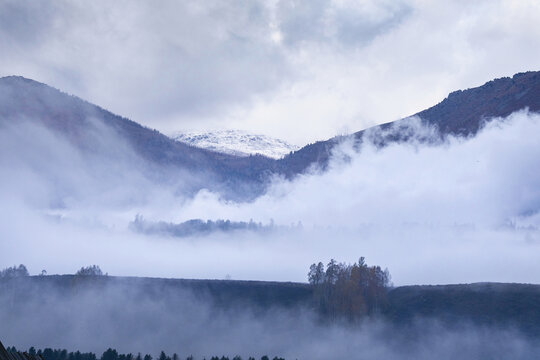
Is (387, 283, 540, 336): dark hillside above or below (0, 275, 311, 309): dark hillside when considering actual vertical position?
below

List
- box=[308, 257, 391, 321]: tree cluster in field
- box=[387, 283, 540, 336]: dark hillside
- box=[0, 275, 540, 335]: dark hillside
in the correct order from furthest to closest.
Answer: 1. box=[308, 257, 391, 321]: tree cluster in field
2. box=[0, 275, 540, 335]: dark hillside
3. box=[387, 283, 540, 336]: dark hillside

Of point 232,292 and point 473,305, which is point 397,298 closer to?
point 473,305

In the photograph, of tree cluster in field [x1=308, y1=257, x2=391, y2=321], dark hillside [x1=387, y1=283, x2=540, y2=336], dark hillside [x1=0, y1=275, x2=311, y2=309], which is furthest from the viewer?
dark hillside [x1=0, y1=275, x2=311, y2=309]

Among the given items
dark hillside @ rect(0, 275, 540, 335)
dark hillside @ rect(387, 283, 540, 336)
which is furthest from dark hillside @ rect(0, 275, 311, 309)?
dark hillside @ rect(387, 283, 540, 336)

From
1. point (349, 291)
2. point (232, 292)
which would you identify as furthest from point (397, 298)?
→ point (232, 292)

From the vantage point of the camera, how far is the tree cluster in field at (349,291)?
540 feet

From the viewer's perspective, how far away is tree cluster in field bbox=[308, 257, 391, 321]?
540 ft

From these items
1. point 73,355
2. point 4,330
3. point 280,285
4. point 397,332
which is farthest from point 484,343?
point 4,330

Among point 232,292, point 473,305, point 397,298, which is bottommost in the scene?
point 473,305

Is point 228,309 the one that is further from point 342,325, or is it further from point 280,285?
point 342,325

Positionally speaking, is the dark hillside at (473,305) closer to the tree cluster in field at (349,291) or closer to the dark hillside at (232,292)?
the tree cluster in field at (349,291)

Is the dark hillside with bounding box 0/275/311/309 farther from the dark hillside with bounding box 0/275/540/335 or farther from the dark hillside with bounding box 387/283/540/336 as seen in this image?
the dark hillside with bounding box 387/283/540/336

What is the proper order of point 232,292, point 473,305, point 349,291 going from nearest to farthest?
point 473,305
point 349,291
point 232,292

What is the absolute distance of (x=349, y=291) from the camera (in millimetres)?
168750
